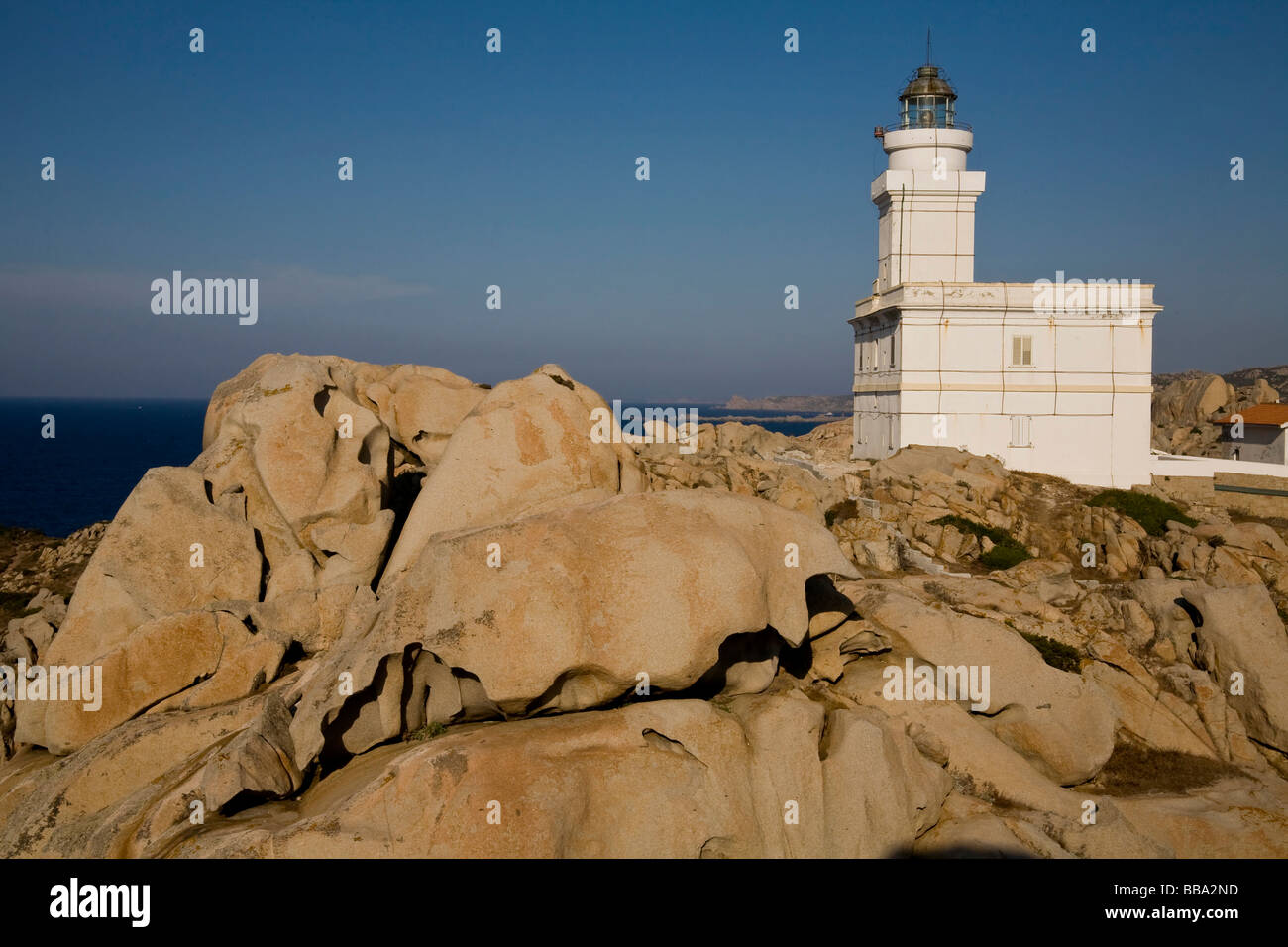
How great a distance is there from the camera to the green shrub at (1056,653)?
17.3 metres

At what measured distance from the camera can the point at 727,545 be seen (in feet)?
38.2

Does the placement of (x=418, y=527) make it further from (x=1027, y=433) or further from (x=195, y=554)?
(x=1027, y=433)

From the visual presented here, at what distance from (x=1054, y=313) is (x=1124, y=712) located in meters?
27.2

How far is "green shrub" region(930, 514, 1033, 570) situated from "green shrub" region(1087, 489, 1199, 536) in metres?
6.73

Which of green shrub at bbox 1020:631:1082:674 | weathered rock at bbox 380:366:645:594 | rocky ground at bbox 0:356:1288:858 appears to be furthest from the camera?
green shrub at bbox 1020:631:1082:674

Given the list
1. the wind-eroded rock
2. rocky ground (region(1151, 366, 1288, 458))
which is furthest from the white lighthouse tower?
the wind-eroded rock

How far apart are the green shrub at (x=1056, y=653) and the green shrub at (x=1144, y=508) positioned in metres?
19.0

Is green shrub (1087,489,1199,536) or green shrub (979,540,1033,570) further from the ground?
green shrub (1087,489,1199,536)

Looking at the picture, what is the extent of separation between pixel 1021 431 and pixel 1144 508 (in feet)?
20.5

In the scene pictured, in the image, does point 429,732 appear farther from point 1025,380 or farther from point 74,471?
point 74,471

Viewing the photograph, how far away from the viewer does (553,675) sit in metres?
11.1

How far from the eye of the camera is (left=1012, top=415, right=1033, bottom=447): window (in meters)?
40.7

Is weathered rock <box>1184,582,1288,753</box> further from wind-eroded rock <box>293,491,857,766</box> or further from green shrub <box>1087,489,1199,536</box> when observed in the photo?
green shrub <box>1087,489,1199,536</box>
